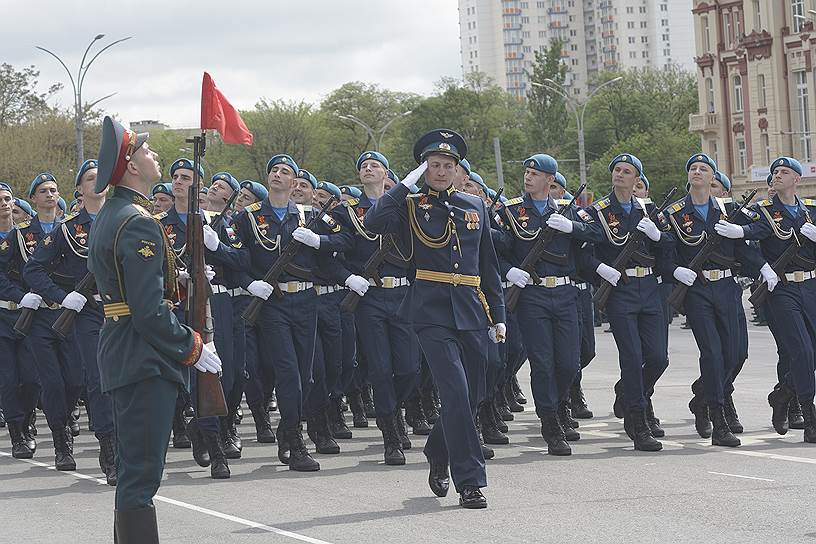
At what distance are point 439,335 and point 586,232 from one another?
2.97 metres

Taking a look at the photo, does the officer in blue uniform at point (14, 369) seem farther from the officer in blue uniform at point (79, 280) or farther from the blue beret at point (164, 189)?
the blue beret at point (164, 189)

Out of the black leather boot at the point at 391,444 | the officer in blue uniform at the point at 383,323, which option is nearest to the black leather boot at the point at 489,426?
the officer in blue uniform at the point at 383,323

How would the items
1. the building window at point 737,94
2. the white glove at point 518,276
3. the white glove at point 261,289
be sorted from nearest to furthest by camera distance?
the white glove at point 261,289 → the white glove at point 518,276 → the building window at point 737,94

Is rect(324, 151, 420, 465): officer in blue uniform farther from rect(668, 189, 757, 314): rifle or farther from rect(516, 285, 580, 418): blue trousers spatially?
rect(668, 189, 757, 314): rifle

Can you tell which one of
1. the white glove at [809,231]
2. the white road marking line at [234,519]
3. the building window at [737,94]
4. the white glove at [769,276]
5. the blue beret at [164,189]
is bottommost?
the white road marking line at [234,519]

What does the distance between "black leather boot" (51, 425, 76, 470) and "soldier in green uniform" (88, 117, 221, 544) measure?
490 centimetres

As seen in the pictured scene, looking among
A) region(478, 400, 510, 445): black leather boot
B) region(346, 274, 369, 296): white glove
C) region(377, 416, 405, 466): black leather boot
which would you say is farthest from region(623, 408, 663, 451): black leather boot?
region(346, 274, 369, 296): white glove

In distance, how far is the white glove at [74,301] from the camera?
11.4m

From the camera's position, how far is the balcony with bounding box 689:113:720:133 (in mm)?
78750

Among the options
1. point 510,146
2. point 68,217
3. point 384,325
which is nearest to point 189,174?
point 68,217

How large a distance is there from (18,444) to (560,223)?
490cm

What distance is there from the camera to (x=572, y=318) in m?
12.1

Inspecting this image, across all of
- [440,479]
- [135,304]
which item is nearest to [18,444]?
[440,479]

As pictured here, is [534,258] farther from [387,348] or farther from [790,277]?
[790,277]
